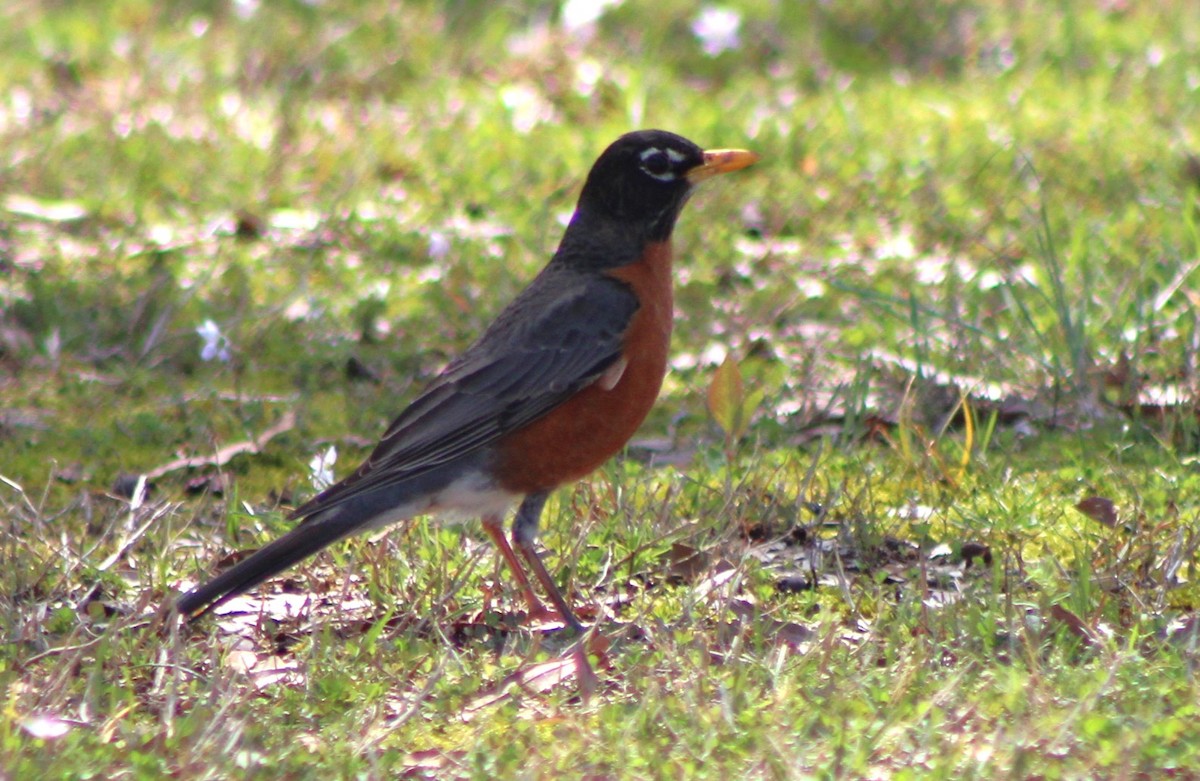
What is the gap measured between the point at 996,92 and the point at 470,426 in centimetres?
453

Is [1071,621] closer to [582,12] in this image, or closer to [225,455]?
[225,455]

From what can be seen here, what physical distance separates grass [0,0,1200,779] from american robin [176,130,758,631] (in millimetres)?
155

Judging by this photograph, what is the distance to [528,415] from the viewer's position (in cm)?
451

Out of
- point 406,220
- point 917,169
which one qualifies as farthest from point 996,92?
point 406,220

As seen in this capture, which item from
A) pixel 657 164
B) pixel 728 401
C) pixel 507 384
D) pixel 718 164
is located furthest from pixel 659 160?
pixel 507 384

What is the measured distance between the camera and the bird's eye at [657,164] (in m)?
4.98

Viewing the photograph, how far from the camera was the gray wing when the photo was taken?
4.45 m

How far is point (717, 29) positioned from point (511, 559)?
5254 mm

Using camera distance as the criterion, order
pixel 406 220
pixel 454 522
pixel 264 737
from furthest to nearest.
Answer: pixel 406 220
pixel 454 522
pixel 264 737

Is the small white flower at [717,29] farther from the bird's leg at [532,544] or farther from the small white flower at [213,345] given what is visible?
the bird's leg at [532,544]

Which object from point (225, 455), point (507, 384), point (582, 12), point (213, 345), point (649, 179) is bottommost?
point (225, 455)

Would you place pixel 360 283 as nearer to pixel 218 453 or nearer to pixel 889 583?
pixel 218 453

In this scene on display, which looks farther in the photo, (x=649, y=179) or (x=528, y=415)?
(x=649, y=179)

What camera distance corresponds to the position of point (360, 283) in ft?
22.0
